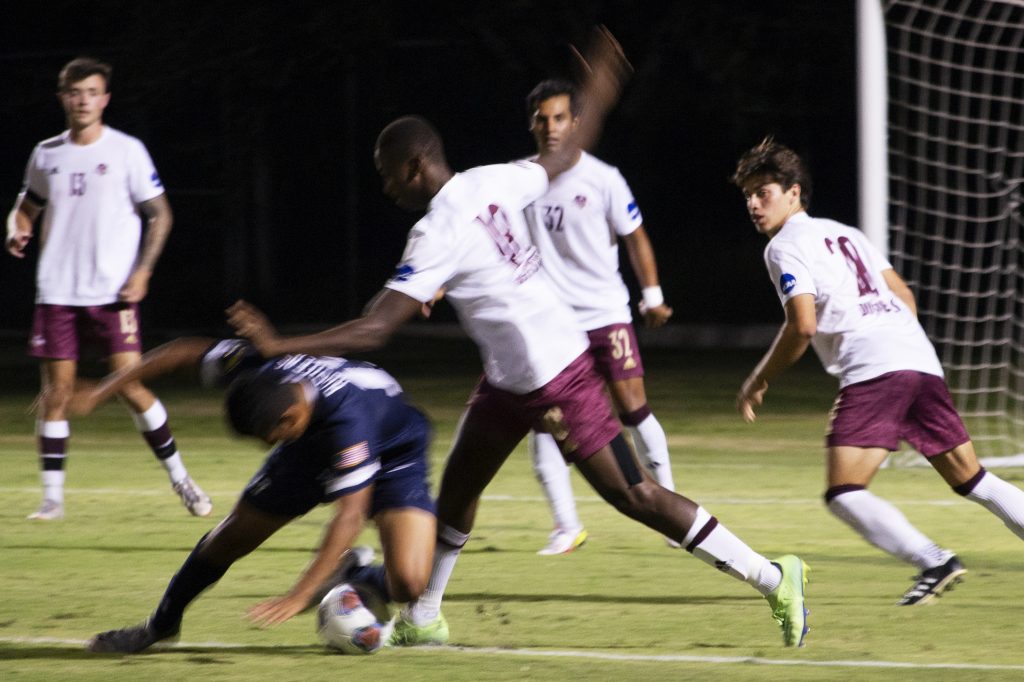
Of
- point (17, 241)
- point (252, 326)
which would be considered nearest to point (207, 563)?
point (252, 326)

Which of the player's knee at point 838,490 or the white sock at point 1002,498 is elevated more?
the player's knee at point 838,490

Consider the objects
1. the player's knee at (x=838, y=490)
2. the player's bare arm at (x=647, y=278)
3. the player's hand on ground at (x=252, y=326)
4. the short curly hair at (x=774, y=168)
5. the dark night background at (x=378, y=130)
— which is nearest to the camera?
the player's hand on ground at (x=252, y=326)

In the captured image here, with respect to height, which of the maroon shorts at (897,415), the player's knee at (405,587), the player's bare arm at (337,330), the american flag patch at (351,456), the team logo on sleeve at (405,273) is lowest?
the player's knee at (405,587)

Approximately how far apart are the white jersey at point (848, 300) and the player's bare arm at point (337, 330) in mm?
1620

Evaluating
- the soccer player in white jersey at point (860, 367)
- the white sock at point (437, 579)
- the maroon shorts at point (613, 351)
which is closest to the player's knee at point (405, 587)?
the white sock at point (437, 579)

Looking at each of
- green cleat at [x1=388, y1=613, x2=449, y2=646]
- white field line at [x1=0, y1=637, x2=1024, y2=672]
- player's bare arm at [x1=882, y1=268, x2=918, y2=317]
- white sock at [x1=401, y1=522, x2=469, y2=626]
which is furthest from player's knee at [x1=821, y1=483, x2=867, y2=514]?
green cleat at [x1=388, y1=613, x2=449, y2=646]

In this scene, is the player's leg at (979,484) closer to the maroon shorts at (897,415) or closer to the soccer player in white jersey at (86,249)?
the maroon shorts at (897,415)

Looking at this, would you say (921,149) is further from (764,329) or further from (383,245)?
(383,245)

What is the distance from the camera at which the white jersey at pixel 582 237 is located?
310 inches

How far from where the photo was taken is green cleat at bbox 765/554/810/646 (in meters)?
5.69

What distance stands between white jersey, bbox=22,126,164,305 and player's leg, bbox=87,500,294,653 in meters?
3.36

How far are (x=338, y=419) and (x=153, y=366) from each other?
2.02ft

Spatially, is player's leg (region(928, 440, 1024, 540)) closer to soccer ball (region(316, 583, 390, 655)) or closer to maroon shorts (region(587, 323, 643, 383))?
maroon shorts (region(587, 323, 643, 383))

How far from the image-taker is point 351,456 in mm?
5457
